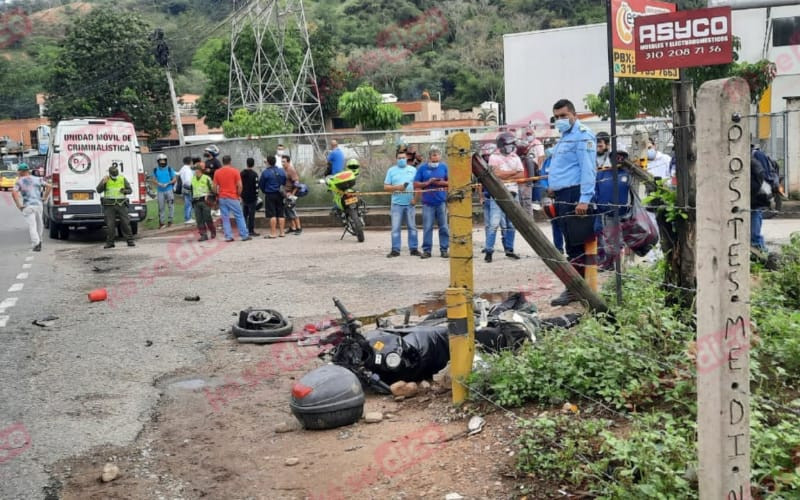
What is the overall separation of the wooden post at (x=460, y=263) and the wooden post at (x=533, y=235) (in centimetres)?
28

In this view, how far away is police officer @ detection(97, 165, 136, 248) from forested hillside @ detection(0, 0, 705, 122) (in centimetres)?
4267

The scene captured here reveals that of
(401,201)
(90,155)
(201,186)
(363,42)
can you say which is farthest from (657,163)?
(363,42)

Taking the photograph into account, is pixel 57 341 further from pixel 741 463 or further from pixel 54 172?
pixel 54 172

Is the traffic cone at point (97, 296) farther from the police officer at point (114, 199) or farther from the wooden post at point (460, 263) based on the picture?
the wooden post at point (460, 263)

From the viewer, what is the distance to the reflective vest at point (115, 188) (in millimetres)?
18953

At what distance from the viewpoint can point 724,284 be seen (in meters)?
3.29

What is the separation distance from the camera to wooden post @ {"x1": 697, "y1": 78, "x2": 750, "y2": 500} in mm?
3250

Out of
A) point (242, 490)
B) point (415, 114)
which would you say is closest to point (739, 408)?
point (242, 490)

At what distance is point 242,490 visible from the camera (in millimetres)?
5281

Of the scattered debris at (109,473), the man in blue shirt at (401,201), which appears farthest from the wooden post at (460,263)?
the man in blue shirt at (401,201)

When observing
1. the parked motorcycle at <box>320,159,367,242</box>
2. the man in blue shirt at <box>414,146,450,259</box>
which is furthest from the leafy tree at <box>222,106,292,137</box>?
the man in blue shirt at <box>414,146,450,259</box>

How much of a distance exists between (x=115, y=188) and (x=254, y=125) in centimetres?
2059

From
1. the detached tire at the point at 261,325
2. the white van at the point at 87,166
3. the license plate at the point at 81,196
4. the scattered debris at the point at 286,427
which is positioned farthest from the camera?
the license plate at the point at 81,196

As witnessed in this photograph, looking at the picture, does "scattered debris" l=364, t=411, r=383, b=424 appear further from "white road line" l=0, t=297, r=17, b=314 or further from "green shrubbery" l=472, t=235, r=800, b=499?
"white road line" l=0, t=297, r=17, b=314
